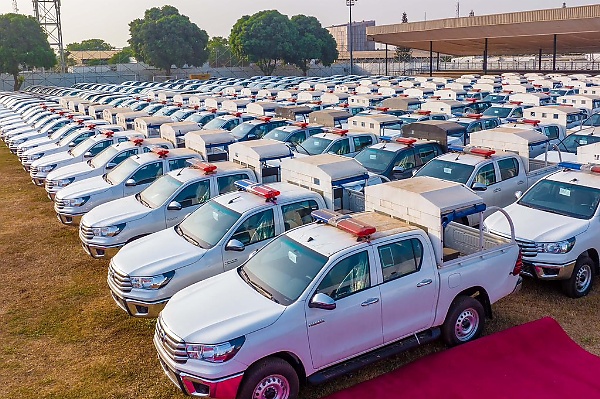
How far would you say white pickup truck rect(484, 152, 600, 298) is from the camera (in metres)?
8.45

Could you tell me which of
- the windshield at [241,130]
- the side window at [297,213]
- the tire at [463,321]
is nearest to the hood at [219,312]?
the side window at [297,213]

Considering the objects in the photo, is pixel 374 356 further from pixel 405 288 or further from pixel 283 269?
pixel 283 269

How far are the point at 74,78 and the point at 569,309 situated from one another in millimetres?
61955

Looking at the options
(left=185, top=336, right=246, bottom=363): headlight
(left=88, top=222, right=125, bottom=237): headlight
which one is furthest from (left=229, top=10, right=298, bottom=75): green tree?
(left=185, top=336, right=246, bottom=363): headlight

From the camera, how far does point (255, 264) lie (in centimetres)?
701

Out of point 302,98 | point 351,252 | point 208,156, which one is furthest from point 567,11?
point 351,252

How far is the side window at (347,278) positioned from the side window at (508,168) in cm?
663

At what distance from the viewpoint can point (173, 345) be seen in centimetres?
582

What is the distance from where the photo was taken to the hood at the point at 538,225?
28.2ft

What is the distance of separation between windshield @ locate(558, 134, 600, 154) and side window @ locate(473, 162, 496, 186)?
17.7ft

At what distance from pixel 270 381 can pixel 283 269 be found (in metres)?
1.32

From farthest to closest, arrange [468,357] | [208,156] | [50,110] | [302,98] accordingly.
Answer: [302,98]
[50,110]
[208,156]
[468,357]

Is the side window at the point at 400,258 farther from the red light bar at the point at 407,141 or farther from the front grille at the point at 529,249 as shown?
the red light bar at the point at 407,141

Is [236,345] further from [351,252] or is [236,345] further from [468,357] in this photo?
[468,357]
